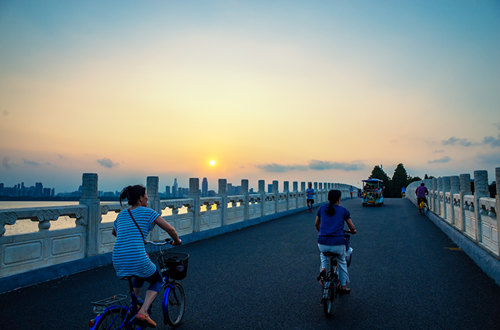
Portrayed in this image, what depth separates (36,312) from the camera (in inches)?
223

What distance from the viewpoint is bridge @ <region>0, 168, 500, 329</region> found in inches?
211

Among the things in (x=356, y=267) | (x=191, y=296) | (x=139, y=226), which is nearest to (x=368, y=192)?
(x=356, y=267)

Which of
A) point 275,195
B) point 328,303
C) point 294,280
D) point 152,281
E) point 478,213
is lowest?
point 294,280

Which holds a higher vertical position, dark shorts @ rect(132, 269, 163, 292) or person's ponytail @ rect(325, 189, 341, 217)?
person's ponytail @ rect(325, 189, 341, 217)

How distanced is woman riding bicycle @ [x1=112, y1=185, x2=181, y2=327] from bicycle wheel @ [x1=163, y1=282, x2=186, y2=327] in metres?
0.49

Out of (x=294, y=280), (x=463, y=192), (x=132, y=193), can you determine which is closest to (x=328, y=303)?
(x=294, y=280)

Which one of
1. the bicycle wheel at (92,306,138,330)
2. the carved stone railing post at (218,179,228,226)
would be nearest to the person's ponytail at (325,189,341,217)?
the bicycle wheel at (92,306,138,330)

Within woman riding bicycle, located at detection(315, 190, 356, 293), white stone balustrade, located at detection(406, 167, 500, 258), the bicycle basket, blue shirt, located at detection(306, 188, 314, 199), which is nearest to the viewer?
the bicycle basket

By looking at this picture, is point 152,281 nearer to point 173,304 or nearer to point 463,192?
point 173,304

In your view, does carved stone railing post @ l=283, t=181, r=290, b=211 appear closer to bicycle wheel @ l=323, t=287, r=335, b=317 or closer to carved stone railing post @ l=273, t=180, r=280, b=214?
carved stone railing post @ l=273, t=180, r=280, b=214

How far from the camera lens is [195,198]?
13.9 m

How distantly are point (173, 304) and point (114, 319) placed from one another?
4.04ft

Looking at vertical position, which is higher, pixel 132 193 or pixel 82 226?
pixel 132 193

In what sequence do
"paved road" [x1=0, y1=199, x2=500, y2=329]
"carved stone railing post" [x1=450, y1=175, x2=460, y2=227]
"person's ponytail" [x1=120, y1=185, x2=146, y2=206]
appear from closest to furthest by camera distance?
1. "person's ponytail" [x1=120, y1=185, x2=146, y2=206]
2. "paved road" [x1=0, y1=199, x2=500, y2=329]
3. "carved stone railing post" [x1=450, y1=175, x2=460, y2=227]
